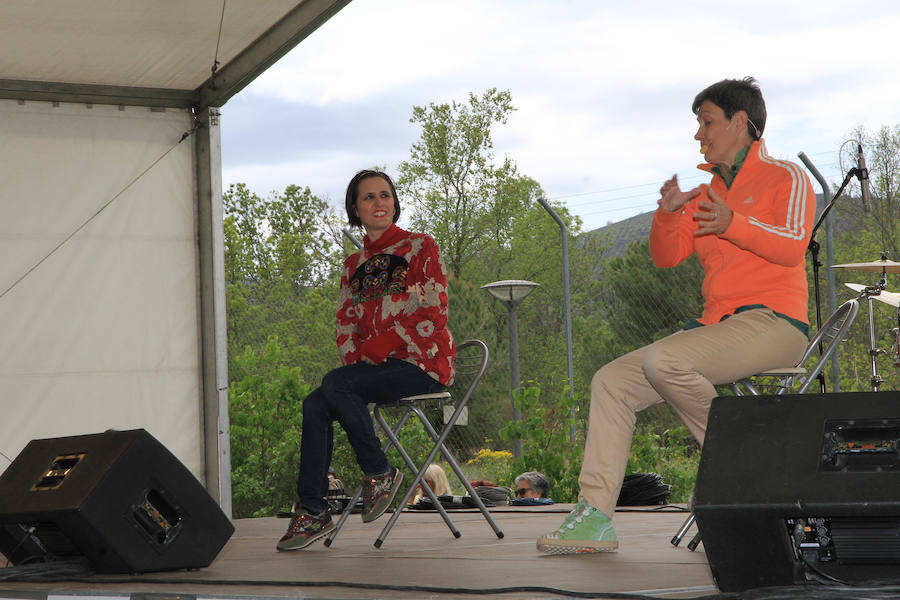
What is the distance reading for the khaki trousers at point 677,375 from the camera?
2.30m

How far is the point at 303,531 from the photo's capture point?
9.78 feet

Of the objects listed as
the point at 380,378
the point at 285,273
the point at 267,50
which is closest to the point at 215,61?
the point at 267,50

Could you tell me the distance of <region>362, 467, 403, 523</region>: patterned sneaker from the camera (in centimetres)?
298

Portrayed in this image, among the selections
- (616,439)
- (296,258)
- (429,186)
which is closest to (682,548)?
(616,439)

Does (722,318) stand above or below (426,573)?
above

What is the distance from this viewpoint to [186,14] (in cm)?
387

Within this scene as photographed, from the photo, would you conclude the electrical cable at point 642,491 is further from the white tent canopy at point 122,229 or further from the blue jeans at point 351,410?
the blue jeans at point 351,410

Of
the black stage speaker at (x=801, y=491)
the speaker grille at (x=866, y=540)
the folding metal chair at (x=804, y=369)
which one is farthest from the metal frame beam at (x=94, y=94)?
the speaker grille at (x=866, y=540)

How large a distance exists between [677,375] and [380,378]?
3.37 feet

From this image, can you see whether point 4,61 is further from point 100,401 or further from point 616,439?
point 616,439

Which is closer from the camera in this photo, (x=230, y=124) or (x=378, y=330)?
(x=378, y=330)

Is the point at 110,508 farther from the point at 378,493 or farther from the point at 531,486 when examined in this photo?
the point at 531,486

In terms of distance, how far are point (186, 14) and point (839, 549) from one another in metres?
3.23

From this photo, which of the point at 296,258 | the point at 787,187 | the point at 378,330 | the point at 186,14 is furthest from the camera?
the point at 296,258
